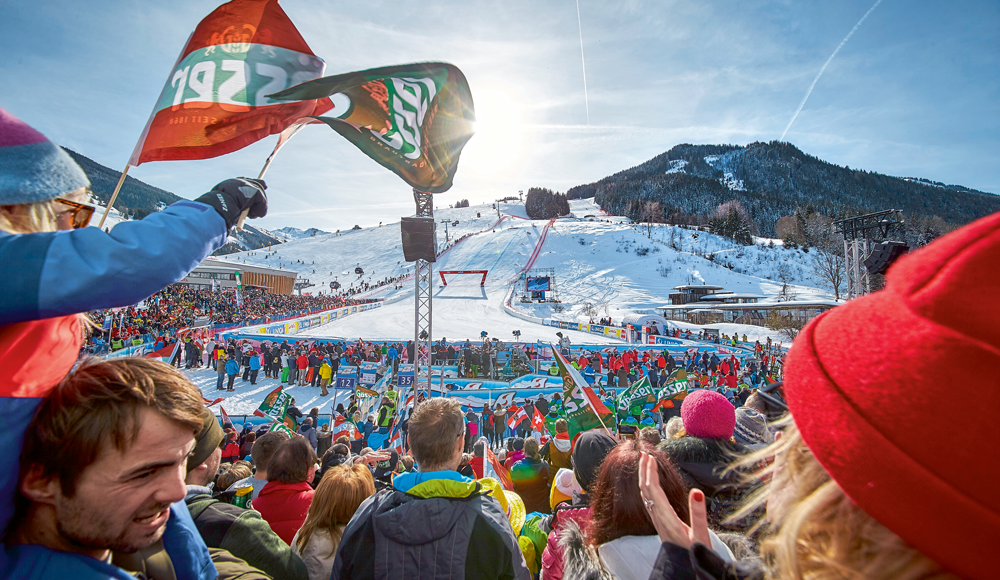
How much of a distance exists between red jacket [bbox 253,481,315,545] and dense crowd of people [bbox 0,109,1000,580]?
897 millimetres

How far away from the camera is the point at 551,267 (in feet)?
169

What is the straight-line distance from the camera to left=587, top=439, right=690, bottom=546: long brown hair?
1.67 meters

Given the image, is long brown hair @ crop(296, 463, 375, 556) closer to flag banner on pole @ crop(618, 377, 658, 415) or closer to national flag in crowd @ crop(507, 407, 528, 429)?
flag banner on pole @ crop(618, 377, 658, 415)

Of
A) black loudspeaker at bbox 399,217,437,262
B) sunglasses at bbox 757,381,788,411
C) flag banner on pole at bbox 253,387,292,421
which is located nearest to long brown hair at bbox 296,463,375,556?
sunglasses at bbox 757,381,788,411

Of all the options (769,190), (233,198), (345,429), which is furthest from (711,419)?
(769,190)

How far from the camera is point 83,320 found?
1.21m

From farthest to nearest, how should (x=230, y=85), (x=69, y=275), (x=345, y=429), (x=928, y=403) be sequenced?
1. (x=345, y=429)
2. (x=230, y=85)
3. (x=69, y=275)
4. (x=928, y=403)

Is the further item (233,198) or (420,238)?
(420,238)

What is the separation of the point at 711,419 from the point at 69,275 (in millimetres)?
2682

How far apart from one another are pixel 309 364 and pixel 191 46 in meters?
13.6

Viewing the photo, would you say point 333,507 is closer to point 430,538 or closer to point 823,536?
point 430,538

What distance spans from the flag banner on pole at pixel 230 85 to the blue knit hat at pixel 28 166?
6.02 feet

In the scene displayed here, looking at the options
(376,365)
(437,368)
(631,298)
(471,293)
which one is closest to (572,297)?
(631,298)

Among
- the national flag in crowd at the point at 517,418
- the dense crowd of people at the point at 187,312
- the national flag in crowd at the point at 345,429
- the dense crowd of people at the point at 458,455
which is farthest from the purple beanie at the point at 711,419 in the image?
the dense crowd of people at the point at 187,312
